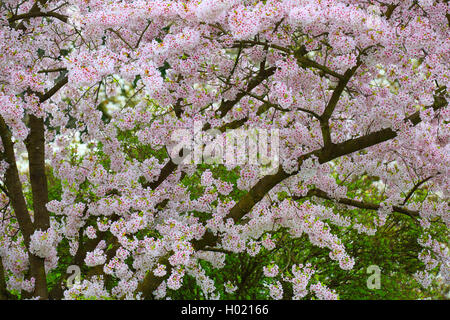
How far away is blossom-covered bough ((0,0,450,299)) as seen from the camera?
16.2 feet

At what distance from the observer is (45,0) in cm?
664

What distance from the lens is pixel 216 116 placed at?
19.9 feet

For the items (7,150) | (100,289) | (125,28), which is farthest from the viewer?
(7,150)

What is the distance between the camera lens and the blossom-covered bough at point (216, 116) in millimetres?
4941

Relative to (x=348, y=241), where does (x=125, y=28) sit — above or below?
above

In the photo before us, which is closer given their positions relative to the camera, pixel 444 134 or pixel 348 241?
pixel 444 134

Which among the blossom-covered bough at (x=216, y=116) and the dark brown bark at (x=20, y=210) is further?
the dark brown bark at (x=20, y=210)

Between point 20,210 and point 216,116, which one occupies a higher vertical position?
point 216,116

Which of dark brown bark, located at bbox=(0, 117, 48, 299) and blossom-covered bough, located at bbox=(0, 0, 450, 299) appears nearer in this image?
blossom-covered bough, located at bbox=(0, 0, 450, 299)

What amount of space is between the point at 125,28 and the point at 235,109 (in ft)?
5.30

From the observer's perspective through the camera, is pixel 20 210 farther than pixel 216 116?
Yes

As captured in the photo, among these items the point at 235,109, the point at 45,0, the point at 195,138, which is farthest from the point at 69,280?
the point at 45,0
